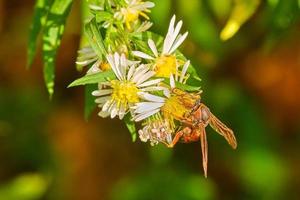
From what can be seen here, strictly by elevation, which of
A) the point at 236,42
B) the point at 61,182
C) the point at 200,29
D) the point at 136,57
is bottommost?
the point at 61,182

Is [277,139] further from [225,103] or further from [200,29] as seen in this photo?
[200,29]

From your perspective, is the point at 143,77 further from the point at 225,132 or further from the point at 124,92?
the point at 225,132

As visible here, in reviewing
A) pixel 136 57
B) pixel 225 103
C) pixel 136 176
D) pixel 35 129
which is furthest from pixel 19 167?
pixel 136 57

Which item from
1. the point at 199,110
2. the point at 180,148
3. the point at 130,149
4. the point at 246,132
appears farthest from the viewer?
the point at 130,149

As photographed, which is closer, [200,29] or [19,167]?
[200,29]

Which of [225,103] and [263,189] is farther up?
[225,103]

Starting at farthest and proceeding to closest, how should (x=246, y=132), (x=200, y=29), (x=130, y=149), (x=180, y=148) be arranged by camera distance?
(x=130, y=149), (x=180, y=148), (x=246, y=132), (x=200, y=29)

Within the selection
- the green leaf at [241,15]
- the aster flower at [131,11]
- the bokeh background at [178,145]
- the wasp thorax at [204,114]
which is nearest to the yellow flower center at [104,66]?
the aster flower at [131,11]

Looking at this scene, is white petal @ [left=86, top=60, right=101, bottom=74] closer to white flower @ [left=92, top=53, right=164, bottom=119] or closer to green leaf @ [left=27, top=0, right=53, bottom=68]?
white flower @ [left=92, top=53, right=164, bottom=119]
